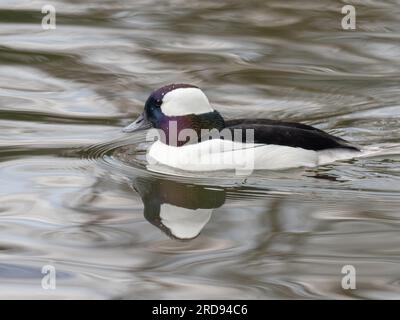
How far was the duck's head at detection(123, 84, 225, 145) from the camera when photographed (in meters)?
8.88

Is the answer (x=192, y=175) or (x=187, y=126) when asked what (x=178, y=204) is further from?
(x=187, y=126)

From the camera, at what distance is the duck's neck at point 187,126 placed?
29.2ft

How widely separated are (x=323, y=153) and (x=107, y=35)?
3967 mm

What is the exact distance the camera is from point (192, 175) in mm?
8656

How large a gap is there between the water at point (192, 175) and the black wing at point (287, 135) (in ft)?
0.64

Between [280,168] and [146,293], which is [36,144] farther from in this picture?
[146,293]

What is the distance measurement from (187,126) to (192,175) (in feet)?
1.56

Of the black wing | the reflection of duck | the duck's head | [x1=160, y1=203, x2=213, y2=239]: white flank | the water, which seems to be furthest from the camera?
the duck's head

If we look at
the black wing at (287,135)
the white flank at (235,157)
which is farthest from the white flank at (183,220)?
the black wing at (287,135)

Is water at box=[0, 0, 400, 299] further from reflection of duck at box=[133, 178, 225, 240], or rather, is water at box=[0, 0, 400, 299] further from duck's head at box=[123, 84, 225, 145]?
duck's head at box=[123, 84, 225, 145]

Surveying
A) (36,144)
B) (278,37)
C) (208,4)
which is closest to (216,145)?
(36,144)

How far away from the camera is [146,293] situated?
654 cm

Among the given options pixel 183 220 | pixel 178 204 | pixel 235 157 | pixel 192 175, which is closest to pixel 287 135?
pixel 235 157

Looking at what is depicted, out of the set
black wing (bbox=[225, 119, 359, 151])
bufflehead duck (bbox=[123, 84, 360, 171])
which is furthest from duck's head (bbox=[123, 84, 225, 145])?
black wing (bbox=[225, 119, 359, 151])
